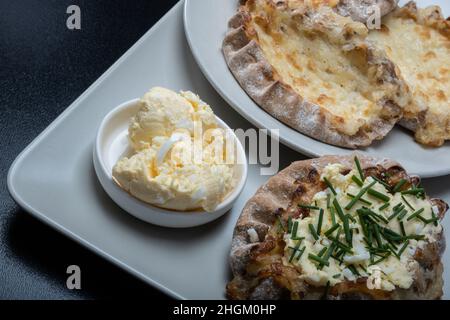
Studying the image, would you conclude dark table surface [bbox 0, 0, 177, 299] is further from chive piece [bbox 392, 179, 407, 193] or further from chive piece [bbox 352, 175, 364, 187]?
chive piece [bbox 392, 179, 407, 193]

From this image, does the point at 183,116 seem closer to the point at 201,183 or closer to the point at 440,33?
the point at 201,183

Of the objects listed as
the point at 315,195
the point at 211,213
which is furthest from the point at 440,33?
the point at 211,213

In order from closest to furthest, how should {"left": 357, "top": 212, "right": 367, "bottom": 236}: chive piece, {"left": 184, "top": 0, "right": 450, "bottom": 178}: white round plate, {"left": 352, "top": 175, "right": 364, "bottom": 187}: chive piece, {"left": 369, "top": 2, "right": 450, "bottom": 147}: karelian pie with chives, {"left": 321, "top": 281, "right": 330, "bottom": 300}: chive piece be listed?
{"left": 321, "top": 281, "right": 330, "bottom": 300}: chive piece
{"left": 357, "top": 212, "right": 367, "bottom": 236}: chive piece
{"left": 352, "top": 175, "right": 364, "bottom": 187}: chive piece
{"left": 184, "top": 0, "right": 450, "bottom": 178}: white round plate
{"left": 369, "top": 2, "right": 450, "bottom": 147}: karelian pie with chives

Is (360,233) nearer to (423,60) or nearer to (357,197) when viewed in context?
(357,197)

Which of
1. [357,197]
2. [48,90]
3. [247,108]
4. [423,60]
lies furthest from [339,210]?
[48,90]

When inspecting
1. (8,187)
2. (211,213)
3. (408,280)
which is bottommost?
(408,280)

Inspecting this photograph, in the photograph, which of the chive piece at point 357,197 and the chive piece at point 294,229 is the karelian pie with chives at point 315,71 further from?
the chive piece at point 294,229

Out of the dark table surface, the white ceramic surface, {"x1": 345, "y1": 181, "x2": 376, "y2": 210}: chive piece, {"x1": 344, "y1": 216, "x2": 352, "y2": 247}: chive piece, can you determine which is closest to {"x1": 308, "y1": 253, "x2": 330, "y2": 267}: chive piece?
{"x1": 344, "y1": 216, "x2": 352, "y2": 247}: chive piece
